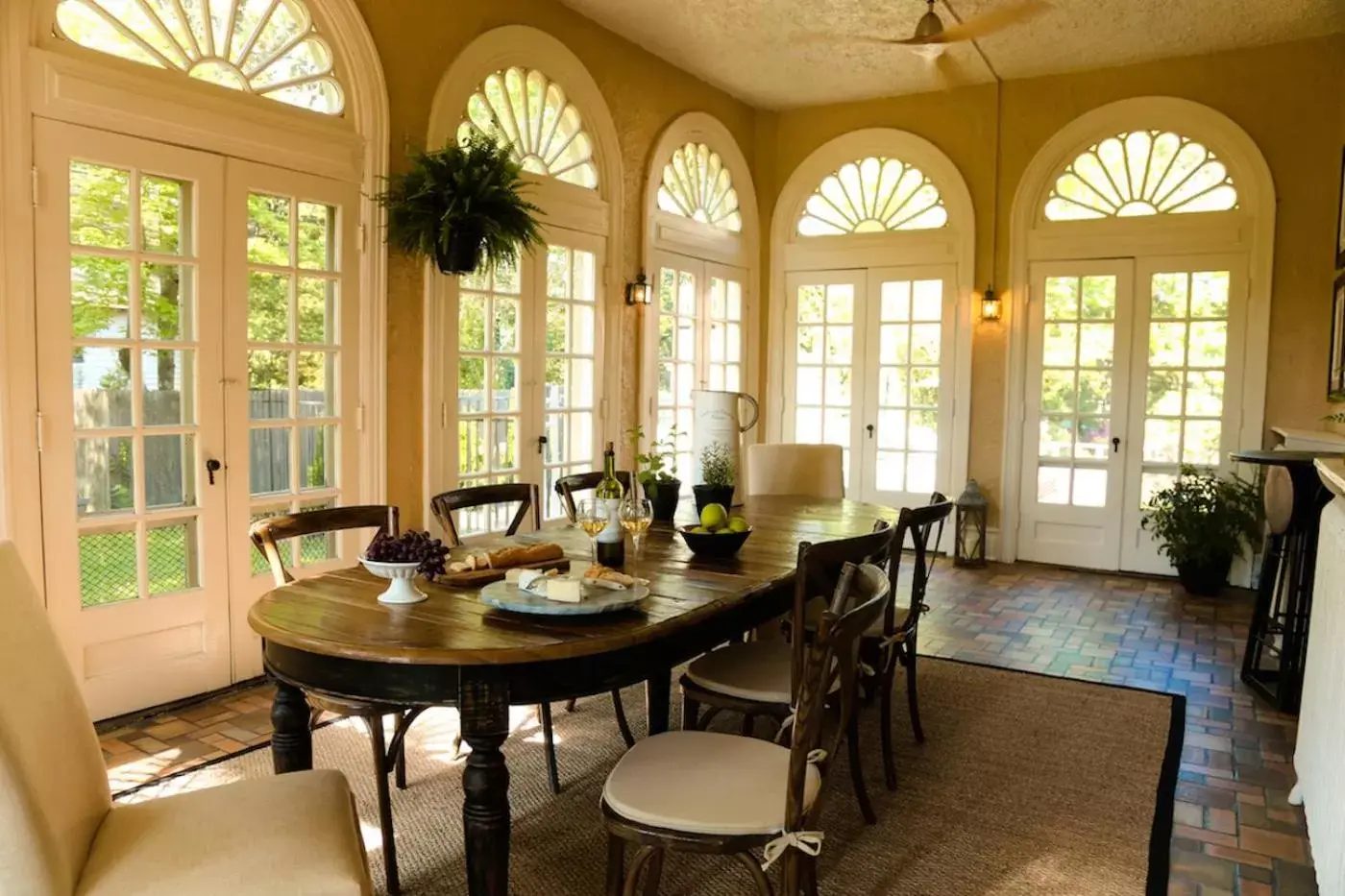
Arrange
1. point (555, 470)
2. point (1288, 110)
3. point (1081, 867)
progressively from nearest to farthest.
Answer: point (1081, 867) < point (555, 470) < point (1288, 110)

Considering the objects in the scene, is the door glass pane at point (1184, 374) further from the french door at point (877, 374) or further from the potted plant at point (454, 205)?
the potted plant at point (454, 205)

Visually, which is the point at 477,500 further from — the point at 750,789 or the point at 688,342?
the point at 688,342

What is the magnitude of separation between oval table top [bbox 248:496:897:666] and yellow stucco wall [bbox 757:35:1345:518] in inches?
182

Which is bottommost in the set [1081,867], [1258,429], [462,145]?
[1081,867]

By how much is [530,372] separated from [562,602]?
3.30 m

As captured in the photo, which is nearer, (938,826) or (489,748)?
(489,748)

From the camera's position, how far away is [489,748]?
1.93 metres

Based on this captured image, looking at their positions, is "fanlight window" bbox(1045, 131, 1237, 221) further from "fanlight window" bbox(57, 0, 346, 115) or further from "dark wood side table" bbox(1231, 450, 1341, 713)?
"fanlight window" bbox(57, 0, 346, 115)

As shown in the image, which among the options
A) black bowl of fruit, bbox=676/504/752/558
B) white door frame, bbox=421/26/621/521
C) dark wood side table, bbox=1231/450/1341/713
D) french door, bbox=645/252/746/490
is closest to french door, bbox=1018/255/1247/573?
french door, bbox=645/252/746/490

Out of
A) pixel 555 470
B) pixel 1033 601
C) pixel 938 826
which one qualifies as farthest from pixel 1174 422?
pixel 938 826

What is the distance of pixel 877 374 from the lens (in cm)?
731

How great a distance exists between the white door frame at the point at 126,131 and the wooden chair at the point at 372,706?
4.15ft

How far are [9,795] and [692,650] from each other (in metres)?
1.36

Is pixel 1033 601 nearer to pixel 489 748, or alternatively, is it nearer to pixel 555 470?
pixel 555 470
